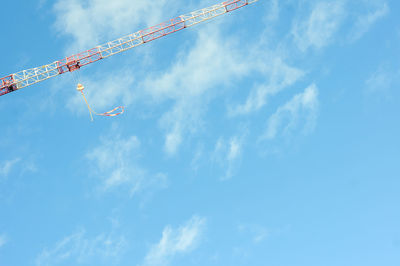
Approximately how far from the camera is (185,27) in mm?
110625

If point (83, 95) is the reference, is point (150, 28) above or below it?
above

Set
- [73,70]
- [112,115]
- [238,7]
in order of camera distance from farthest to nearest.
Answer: [238,7] < [73,70] < [112,115]

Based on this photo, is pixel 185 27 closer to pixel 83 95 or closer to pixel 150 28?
pixel 150 28

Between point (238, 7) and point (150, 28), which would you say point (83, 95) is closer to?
point (150, 28)

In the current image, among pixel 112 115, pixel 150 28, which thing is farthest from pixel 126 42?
pixel 112 115

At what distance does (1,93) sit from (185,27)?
5187cm

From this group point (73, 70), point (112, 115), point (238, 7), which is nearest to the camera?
point (112, 115)

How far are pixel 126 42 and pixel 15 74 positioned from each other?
30.1 metres

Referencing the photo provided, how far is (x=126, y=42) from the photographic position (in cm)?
10950

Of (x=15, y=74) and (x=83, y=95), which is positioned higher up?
(x=15, y=74)

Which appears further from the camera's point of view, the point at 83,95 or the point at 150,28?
the point at 150,28

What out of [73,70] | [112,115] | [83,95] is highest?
[73,70]

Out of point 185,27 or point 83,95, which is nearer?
point 83,95

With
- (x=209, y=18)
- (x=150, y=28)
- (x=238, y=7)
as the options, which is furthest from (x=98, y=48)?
(x=238, y=7)
